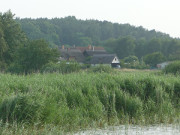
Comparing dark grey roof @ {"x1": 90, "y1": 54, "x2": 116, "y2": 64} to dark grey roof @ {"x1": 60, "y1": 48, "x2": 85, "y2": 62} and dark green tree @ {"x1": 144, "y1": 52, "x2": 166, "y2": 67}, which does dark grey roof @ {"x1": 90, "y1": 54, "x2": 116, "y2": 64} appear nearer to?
dark grey roof @ {"x1": 60, "y1": 48, "x2": 85, "y2": 62}

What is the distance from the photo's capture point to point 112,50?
106125 mm

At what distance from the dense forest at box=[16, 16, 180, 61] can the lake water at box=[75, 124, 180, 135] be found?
61.8 metres

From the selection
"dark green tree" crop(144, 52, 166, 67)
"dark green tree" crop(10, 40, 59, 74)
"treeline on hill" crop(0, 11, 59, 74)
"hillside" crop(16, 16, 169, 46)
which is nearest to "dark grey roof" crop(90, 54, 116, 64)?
"dark green tree" crop(144, 52, 166, 67)

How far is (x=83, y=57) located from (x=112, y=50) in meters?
28.3

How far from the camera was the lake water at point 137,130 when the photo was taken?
9.70 m

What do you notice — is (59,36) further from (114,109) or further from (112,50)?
(114,109)

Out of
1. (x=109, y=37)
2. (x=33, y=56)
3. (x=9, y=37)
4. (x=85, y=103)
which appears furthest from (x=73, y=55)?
(x=109, y=37)

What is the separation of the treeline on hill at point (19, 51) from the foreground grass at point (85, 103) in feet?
70.3

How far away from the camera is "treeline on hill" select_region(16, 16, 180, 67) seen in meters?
97.6

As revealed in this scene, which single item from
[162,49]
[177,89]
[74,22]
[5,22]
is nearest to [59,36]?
[74,22]

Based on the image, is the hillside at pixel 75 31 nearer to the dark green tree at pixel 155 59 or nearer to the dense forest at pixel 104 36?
the dense forest at pixel 104 36

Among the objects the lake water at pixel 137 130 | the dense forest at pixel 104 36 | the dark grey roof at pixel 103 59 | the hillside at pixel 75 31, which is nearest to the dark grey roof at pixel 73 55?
the dark grey roof at pixel 103 59

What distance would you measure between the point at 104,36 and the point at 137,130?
148752 mm

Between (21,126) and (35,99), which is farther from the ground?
(35,99)
